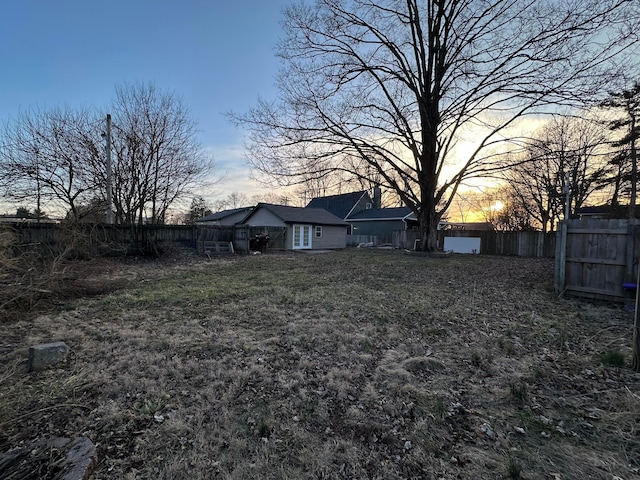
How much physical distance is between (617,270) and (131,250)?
15172 millimetres

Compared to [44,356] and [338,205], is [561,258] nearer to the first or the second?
[44,356]

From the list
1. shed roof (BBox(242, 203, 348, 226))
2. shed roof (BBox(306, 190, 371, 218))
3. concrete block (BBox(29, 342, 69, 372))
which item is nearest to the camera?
concrete block (BBox(29, 342, 69, 372))

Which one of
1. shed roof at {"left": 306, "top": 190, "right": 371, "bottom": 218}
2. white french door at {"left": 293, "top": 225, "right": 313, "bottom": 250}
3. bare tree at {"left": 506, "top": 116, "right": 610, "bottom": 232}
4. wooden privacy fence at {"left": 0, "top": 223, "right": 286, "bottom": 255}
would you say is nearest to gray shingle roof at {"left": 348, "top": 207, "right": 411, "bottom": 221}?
shed roof at {"left": 306, "top": 190, "right": 371, "bottom": 218}

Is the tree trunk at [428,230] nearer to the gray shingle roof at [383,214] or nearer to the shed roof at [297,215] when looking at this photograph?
the shed roof at [297,215]

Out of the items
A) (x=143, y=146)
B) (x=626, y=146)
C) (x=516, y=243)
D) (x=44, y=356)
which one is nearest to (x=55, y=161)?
(x=143, y=146)

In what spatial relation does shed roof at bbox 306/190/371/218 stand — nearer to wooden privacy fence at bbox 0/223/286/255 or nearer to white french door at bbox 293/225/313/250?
white french door at bbox 293/225/313/250

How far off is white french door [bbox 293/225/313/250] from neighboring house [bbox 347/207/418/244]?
8.45m

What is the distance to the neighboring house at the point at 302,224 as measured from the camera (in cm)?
1933

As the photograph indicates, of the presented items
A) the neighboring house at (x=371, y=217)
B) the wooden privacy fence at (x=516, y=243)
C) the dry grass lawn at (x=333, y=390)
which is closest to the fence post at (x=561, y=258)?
the dry grass lawn at (x=333, y=390)

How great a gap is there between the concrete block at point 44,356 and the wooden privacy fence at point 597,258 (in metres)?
8.27

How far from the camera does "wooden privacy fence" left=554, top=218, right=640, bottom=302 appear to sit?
17.0ft

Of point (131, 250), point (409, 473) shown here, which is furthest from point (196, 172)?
point (409, 473)

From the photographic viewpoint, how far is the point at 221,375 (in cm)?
284

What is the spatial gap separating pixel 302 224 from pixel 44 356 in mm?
17152
